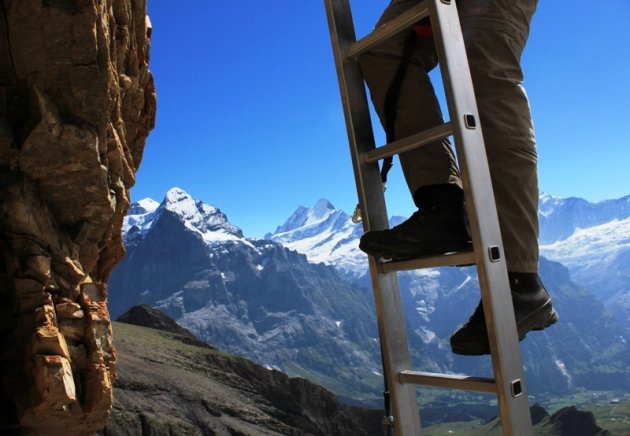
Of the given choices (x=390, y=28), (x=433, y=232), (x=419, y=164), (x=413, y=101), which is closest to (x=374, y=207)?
(x=419, y=164)

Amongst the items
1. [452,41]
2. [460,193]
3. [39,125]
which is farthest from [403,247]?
[39,125]

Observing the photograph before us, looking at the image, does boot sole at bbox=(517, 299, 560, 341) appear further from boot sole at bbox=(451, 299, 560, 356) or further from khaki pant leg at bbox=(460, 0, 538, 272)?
khaki pant leg at bbox=(460, 0, 538, 272)

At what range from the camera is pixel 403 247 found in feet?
13.0

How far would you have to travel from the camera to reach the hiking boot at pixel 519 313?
3.61 meters

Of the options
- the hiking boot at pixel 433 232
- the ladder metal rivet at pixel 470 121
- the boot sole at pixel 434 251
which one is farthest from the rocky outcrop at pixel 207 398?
the ladder metal rivet at pixel 470 121

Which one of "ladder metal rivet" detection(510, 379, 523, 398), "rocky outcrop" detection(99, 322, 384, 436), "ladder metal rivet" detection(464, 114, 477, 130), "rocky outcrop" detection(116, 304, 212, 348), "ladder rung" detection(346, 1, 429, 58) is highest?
"ladder rung" detection(346, 1, 429, 58)

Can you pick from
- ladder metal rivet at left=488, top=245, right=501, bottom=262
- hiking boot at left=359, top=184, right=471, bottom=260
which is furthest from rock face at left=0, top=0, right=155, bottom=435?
ladder metal rivet at left=488, top=245, right=501, bottom=262

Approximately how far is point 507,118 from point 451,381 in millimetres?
1873

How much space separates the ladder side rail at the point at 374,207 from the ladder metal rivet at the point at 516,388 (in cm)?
102

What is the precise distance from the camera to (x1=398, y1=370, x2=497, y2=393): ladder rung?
339cm

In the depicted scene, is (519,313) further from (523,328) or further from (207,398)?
(207,398)

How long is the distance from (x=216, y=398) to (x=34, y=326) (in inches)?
4971

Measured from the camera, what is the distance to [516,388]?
336 centimetres

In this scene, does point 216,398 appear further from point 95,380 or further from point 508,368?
point 508,368
